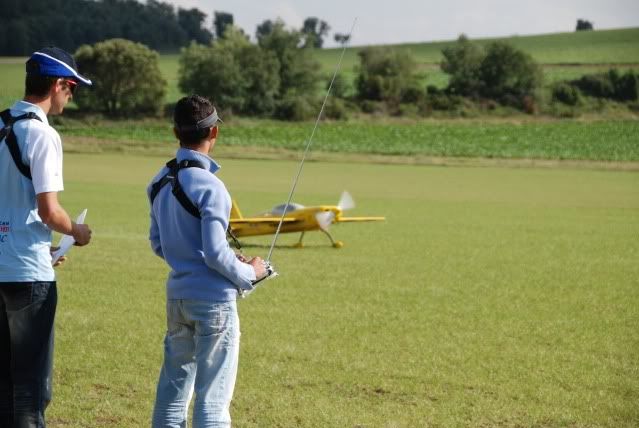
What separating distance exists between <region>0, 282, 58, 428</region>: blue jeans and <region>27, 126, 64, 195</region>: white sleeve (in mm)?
500

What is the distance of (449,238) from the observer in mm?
18719

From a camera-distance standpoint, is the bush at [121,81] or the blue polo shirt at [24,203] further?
the bush at [121,81]

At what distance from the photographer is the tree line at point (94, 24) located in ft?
292

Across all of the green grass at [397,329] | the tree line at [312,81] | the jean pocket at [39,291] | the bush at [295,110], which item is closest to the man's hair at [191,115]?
the jean pocket at [39,291]

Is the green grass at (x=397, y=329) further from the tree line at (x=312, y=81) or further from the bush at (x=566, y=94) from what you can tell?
the bush at (x=566, y=94)

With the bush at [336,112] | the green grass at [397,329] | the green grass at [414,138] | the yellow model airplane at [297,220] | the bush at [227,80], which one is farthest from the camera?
the bush at [227,80]

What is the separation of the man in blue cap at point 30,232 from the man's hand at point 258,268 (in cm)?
85

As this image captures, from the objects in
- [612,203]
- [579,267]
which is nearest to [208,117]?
[579,267]

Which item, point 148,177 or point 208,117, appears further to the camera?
point 148,177

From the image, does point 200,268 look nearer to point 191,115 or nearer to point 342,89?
point 191,115

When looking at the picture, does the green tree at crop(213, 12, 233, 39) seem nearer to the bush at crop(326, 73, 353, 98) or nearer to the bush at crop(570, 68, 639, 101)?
the bush at crop(326, 73, 353, 98)

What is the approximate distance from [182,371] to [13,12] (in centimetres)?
9901

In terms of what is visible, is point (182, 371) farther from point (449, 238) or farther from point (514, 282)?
point (449, 238)

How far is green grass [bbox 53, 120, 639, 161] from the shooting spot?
52969 mm
